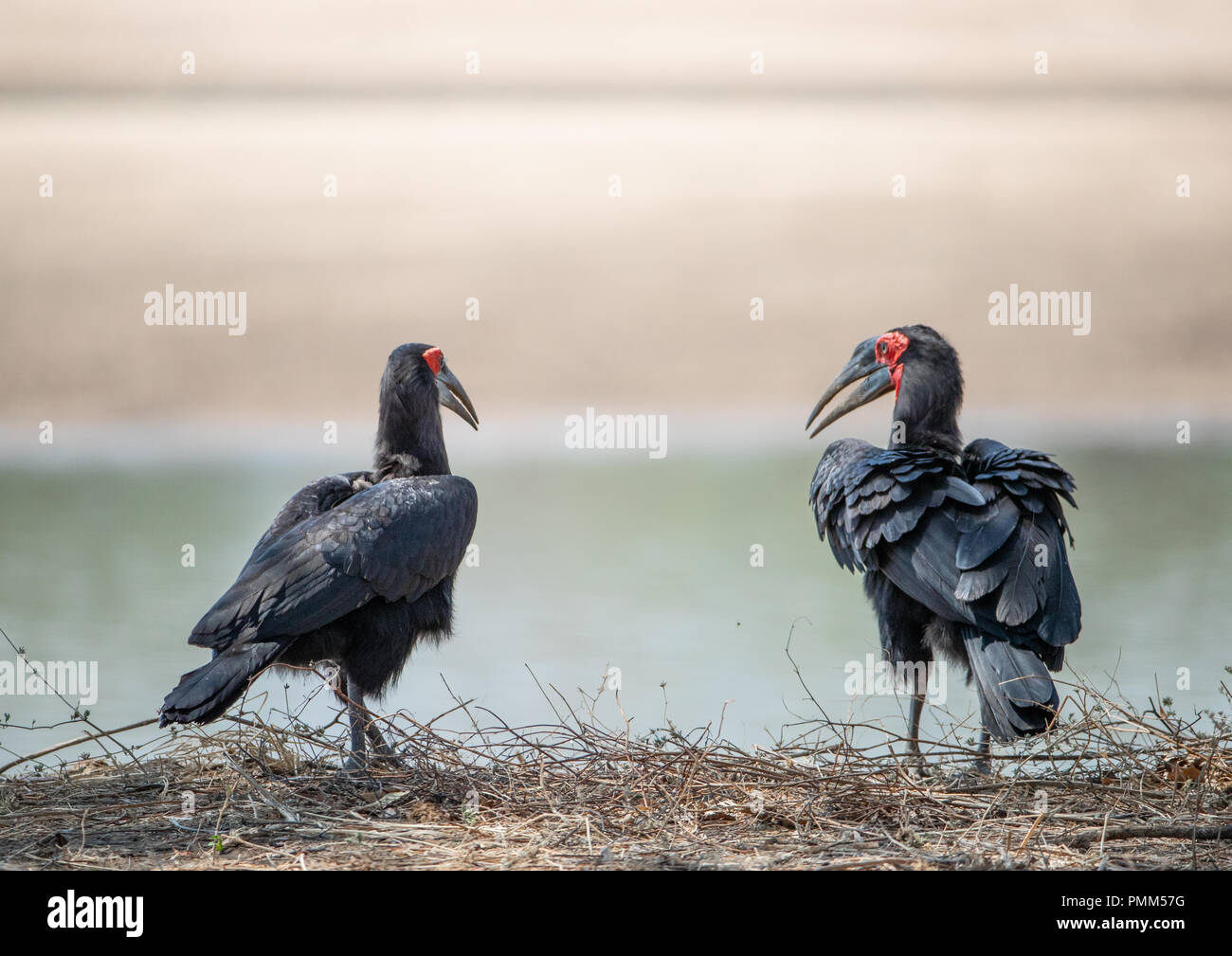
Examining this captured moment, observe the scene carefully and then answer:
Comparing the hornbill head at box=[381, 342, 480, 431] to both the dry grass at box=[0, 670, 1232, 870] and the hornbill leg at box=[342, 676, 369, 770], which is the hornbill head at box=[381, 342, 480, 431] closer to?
the hornbill leg at box=[342, 676, 369, 770]

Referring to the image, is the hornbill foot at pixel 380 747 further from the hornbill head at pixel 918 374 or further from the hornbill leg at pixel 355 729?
the hornbill head at pixel 918 374

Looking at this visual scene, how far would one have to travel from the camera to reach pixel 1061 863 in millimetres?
2977

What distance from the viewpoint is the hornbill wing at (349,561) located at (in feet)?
12.7

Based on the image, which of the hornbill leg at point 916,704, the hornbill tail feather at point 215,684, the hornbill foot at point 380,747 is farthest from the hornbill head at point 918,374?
the hornbill tail feather at point 215,684

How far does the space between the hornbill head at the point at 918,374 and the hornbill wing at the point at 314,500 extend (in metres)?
2.02

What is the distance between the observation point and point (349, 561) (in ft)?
13.3

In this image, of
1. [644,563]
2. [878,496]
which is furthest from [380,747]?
[644,563]

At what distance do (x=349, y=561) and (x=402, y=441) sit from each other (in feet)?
2.85

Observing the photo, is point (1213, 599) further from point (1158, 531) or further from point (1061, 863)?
point (1061, 863)

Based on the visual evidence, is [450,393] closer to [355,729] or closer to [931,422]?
[355,729]

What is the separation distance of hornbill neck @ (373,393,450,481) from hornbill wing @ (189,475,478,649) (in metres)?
0.24

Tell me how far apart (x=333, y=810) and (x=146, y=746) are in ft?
4.01
